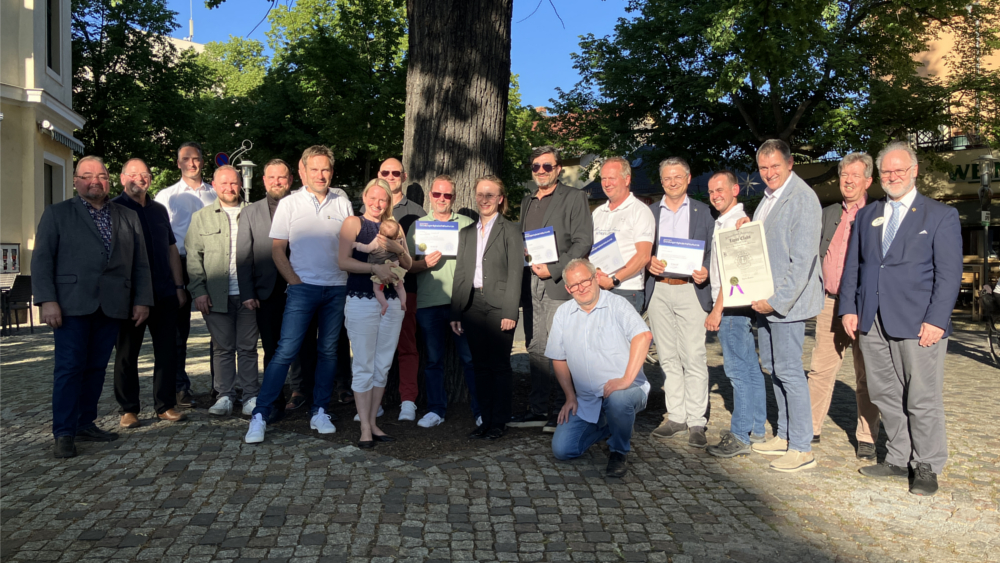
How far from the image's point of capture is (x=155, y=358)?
6.29 meters

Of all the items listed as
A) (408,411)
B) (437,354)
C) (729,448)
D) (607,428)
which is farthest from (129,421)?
(729,448)

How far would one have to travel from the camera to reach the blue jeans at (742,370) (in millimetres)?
5539

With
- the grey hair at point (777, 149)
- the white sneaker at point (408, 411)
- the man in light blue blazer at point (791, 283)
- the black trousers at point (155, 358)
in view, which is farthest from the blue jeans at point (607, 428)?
the black trousers at point (155, 358)

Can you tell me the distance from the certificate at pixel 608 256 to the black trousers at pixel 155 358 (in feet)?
12.0

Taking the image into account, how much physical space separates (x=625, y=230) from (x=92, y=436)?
4.39 metres

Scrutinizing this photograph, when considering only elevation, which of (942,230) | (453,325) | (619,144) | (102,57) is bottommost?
(453,325)

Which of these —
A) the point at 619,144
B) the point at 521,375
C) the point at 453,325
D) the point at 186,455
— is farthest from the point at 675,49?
the point at 186,455

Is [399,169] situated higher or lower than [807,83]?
lower

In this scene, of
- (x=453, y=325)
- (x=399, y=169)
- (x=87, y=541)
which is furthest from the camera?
(x=399, y=169)

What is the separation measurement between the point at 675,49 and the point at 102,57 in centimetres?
2154

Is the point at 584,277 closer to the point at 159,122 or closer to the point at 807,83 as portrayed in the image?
the point at 807,83

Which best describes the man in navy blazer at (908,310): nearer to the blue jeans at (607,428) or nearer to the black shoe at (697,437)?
the black shoe at (697,437)

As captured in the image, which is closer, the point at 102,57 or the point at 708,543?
the point at 708,543

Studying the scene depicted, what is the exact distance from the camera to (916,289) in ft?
15.7
